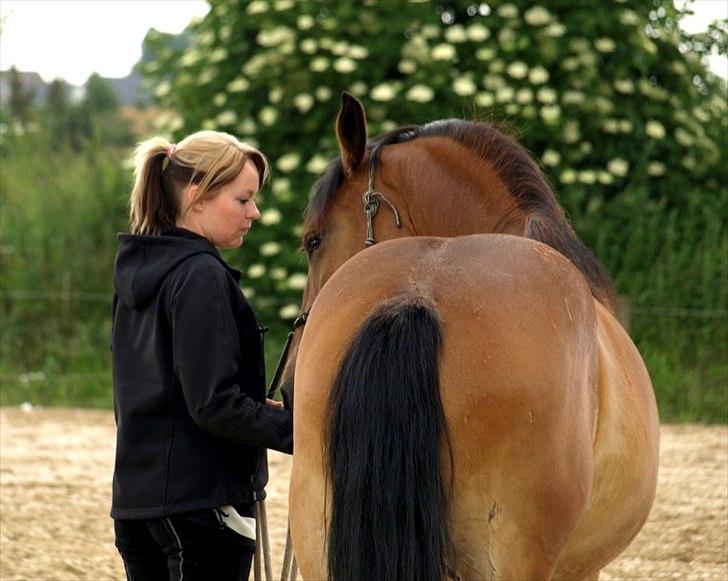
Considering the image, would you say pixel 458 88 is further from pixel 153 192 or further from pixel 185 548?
pixel 185 548

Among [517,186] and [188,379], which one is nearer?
[188,379]

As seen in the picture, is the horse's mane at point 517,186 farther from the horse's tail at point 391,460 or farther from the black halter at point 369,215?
the horse's tail at point 391,460

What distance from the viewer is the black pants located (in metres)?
2.68

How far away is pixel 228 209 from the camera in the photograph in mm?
2859

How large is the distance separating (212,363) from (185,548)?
44cm

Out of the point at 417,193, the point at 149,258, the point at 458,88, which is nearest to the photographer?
the point at 149,258

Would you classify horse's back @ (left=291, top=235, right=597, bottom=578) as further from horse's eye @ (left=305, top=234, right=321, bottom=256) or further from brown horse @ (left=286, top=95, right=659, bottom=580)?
horse's eye @ (left=305, top=234, right=321, bottom=256)

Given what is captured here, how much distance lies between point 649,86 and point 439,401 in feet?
26.8

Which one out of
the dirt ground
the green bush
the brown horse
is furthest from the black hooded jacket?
the green bush

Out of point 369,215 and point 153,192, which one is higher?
point 153,192

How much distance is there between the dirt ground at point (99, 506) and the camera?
17.8 feet

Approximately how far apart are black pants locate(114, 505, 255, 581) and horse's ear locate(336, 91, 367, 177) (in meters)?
1.06

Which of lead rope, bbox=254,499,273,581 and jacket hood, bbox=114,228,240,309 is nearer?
jacket hood, bbox=114,228,240,309

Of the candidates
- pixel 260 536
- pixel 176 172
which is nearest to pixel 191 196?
pixel 176 172
